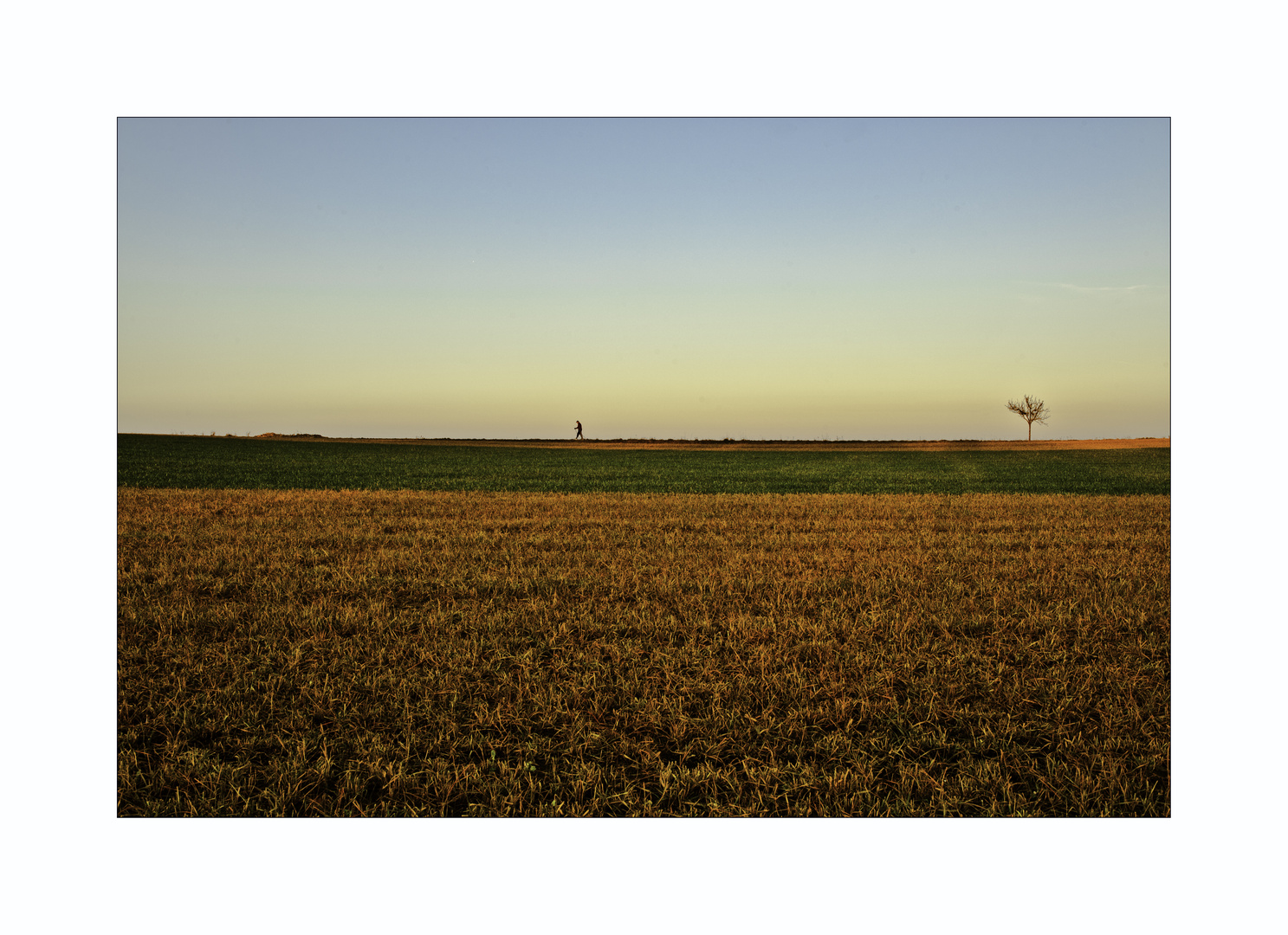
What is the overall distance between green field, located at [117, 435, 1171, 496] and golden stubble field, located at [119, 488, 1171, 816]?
12952mm

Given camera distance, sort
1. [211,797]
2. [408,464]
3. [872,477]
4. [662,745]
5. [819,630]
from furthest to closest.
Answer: [408,464], [872,477], [819,630], [662,745], [211,797]

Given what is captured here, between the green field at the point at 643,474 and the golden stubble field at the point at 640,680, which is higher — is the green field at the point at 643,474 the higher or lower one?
the higher one

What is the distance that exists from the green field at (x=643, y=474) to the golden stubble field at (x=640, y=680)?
1295 cm

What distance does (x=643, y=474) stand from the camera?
33.7 meters

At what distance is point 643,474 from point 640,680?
2806 centimetres

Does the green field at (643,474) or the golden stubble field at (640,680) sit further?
the green field at (643,474)

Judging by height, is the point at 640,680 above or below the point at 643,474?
below

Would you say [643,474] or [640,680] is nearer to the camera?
[640,680]

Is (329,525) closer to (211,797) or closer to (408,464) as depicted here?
(211,797)

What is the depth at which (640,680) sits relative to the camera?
5695 mm

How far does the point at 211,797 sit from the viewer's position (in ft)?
13.4

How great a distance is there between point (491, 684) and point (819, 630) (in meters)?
3.22

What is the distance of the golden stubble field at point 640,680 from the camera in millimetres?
4180

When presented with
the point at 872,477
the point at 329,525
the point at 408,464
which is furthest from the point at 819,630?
the point at 408,464
